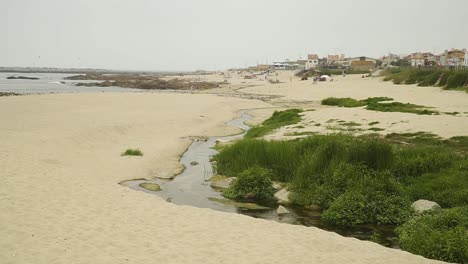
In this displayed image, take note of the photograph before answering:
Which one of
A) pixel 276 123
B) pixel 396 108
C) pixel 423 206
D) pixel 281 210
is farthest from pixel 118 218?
pixel 396 108

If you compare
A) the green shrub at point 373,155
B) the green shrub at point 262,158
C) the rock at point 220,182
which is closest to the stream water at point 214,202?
the rock at point 220,182

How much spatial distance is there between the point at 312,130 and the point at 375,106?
10182mm

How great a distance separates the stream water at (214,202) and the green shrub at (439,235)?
71cm

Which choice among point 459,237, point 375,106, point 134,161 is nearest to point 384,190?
point 459,237

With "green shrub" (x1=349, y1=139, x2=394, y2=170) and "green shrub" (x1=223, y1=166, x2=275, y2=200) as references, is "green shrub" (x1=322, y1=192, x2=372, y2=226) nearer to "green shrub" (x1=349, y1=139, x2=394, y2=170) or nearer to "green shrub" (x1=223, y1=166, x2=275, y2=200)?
"green shrub" (x1=349, y1=139, x2=394, y2=170)

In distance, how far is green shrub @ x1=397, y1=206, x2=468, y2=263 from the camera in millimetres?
9617

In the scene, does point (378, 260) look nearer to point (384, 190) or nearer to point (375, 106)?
point (384, 190)

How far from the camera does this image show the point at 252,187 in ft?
53.0

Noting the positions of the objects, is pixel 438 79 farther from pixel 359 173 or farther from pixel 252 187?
pixel 252 187

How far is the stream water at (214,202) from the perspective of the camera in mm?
12500

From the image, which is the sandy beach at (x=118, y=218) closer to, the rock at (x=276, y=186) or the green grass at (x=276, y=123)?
the green grass at (x=276, y=123)

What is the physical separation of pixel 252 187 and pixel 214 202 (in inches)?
65.0

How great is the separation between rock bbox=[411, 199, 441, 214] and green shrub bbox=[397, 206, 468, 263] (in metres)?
0.52

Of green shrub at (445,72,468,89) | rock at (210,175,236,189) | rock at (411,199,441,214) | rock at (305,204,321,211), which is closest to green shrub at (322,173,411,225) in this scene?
rock at (411,199,441,214)
